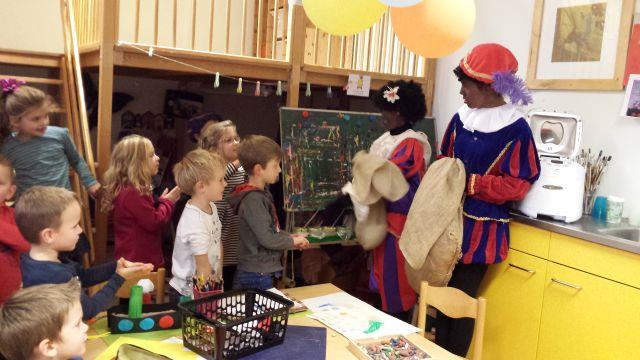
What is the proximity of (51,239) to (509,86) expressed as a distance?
1.89m

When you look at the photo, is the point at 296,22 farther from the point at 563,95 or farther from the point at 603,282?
the point at 603,282

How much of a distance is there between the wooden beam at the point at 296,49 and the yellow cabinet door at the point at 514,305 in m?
1.55

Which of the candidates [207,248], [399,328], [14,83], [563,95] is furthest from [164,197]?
[563,95]

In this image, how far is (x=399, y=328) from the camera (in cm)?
171

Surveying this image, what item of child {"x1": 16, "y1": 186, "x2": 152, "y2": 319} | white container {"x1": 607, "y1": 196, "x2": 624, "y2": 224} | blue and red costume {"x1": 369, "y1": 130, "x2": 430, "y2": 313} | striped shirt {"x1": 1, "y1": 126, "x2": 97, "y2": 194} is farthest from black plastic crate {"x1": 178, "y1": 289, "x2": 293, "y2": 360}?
white container {"x1": 607, "y1": 196, "x2": 624, "y2": 224}

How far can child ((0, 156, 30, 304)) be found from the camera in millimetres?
1775

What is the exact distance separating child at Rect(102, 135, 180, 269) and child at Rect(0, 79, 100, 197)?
0.29 meters

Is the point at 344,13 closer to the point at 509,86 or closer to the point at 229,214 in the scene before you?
the point at 509,86

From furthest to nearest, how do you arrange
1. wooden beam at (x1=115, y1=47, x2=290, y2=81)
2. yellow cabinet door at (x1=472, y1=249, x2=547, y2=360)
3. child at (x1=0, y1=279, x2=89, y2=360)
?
wooden beam at (x1=115, y1=47, x2=290, y2=81), yellow cabinet door at (x1=472, y1=249, x2=547, y2=360), child at (x1=0, y1=279, x2=89, y2=360)

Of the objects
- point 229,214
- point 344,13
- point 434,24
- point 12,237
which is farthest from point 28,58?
point 434,24

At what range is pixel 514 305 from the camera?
104 inches

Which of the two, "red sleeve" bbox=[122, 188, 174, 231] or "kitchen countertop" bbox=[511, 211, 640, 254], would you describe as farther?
"red sleeve" bbox=[122, 188, 174, 231]

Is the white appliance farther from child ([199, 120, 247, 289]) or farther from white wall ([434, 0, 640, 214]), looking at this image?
child ([199, 120, 247, 289])

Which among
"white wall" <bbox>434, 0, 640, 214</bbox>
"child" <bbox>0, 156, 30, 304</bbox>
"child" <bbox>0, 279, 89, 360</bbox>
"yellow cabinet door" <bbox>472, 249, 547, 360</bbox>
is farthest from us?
"white wall" <bbox>434, 0, 640, 214</bbox>
